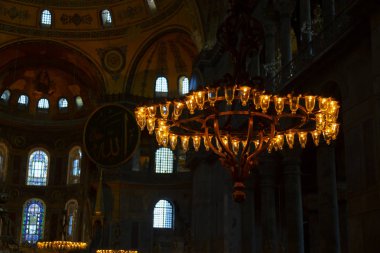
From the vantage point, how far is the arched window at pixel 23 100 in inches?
1148

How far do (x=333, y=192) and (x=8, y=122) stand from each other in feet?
68.7

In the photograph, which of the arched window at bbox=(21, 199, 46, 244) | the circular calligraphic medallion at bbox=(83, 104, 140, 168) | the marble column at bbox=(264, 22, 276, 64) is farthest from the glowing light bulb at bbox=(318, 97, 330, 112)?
the arched window at bbox=(21, 199, 46, 244)

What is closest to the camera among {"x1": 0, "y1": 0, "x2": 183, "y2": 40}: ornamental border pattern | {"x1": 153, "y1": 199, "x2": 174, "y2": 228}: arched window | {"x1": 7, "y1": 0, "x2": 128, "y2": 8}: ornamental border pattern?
{"x1": 0, "y1": 0, "x2": 183, "y2": 40}: ornamental border pattern

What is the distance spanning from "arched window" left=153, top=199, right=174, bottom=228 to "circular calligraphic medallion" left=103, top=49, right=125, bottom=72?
268 inches

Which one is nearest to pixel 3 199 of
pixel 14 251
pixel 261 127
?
pixel 14 251

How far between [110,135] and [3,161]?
35.6 feet

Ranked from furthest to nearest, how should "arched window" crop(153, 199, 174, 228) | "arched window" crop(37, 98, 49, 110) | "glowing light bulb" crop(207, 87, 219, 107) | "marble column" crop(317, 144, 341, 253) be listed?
"arched window" crop(37, 98, 49, 110) < "arched window" crop(153, 199, 174, 228) < "marble column" crop(317, 144, 341, 253) < "glowing light bulb" crop(207, 87, 219, 107)

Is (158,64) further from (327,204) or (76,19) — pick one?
(327,204)

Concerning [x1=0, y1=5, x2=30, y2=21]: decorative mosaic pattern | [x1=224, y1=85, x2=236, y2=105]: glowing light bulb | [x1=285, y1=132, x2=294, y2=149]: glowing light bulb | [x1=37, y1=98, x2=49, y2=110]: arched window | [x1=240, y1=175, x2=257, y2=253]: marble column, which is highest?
[x1=0, y1=5, x2=30, y2=21]: decorative mosaic pattern

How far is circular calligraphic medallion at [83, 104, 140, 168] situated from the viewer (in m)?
20.8

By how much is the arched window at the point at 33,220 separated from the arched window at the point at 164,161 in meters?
6.93

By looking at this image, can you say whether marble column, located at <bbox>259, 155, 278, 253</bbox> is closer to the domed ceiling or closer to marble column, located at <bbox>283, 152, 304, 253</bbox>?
marble column, located at <bbox>283, 152, 304, 253</bbox>

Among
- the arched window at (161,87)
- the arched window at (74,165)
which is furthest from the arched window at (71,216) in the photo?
the arched window at (161,87)

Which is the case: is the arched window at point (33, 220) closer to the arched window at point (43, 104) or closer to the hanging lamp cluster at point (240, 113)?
the arched window at point (43, 104)
